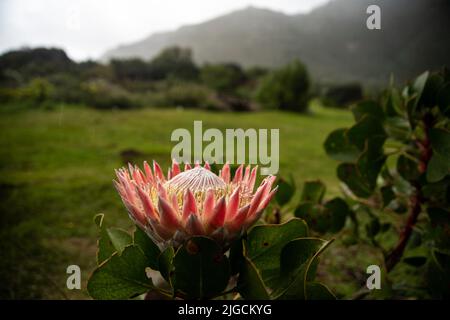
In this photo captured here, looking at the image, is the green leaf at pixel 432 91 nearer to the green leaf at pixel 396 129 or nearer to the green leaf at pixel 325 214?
the green leaf at pixel 396 129

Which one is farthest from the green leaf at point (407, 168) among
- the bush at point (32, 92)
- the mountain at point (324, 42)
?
the bush at point (32, 92)

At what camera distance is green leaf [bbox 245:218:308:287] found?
68cm

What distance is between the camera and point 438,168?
Answer: 1.01 meters

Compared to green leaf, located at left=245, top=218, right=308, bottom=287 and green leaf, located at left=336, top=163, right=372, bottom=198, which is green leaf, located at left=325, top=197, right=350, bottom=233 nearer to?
green leaf, located at left=336, top=163, right=372, bottom=198

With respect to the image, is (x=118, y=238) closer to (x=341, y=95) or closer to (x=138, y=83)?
(x=138, y=83)

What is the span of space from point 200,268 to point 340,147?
0.79 metres

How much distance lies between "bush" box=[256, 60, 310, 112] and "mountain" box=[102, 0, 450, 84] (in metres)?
1.58

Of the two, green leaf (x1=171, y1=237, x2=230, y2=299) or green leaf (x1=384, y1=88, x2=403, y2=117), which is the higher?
green leaf (x1=384, y1=88, x2=403, y2=117)

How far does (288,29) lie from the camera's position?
22.6 metres

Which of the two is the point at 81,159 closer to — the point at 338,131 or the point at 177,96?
the point at 338,131

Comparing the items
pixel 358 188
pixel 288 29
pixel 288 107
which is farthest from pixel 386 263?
pixel 288 29

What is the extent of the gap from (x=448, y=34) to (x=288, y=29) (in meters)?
18.9

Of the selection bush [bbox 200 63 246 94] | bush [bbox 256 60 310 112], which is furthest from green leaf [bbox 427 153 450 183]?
bush [bbox 200 63 246 94]

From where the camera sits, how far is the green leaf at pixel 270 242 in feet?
2.24
